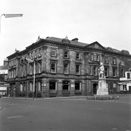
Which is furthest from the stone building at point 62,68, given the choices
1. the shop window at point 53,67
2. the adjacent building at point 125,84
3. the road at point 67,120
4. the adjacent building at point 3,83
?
the road at point 67,120

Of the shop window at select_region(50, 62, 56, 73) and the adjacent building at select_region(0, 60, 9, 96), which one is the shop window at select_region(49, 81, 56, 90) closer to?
the shop window at select_region(50, 62, 56, 73)

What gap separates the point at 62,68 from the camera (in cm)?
4559

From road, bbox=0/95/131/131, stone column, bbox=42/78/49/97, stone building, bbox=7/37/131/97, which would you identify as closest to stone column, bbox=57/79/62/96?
stone building, bbox=7/37/131/97

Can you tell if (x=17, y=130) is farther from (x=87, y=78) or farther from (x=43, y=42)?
(x=87, y=78)

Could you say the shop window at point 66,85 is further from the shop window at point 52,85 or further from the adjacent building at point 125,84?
the adjacent building at point 125,84

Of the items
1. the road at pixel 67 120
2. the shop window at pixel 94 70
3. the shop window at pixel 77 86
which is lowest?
the road at pixel 67 120

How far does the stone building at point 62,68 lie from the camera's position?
4350 cm

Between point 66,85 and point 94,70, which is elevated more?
point 94,70

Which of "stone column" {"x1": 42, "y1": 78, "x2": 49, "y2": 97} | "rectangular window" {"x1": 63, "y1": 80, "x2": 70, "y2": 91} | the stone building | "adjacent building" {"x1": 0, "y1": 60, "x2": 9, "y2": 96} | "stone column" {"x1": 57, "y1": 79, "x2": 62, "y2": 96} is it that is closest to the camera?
"stone column" {"x1": 42, "y1": 78, "x2": 49, "y2": 97}

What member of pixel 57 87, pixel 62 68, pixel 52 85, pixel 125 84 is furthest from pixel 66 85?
pixel 125 84

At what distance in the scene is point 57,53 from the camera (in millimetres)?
45219

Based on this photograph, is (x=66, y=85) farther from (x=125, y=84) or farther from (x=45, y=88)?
(x=125, y=84)

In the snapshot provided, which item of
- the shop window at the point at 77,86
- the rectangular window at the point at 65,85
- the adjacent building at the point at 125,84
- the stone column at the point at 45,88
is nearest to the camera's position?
the stone column at the point at 45,88

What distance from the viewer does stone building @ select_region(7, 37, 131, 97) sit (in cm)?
4350
